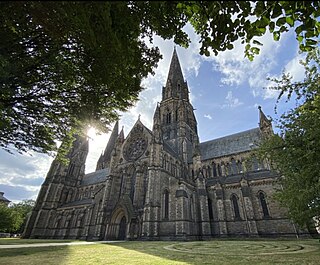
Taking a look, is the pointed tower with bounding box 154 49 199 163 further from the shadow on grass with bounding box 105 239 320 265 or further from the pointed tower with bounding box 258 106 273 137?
the shadow on grass with bounding box 105 239 320 265

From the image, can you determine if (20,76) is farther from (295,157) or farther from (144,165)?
(144,165)

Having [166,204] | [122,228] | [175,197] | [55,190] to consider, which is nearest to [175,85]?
[175,197]

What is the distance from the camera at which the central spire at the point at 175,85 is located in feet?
144

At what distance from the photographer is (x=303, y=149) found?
793 cm

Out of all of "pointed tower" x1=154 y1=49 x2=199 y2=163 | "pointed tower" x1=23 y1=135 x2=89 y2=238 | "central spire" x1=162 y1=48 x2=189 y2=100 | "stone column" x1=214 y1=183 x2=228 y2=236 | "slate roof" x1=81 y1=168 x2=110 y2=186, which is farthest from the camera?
"central spire" x1=162 y1=48 x2=189 y2=100

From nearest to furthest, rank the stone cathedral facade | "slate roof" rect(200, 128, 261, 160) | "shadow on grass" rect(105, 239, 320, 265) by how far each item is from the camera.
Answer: "shadow on grass" rect(105, 239, 320, 265), the stone cathedral facade, "slate roof" rect(200, 128, 261, 160)

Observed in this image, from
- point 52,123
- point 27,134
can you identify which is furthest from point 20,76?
point 27,134

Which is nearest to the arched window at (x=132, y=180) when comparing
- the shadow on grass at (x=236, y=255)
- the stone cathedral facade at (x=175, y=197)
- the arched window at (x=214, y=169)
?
the stone cathedral facade at (x=175, y=197)

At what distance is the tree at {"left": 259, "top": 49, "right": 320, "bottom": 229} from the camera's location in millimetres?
7312

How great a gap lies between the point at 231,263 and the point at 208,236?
19.1 m

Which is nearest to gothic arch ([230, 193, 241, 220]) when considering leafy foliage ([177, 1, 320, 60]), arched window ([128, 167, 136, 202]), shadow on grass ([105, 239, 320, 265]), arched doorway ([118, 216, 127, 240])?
shadow on grass ([105, 239, 320, 265])

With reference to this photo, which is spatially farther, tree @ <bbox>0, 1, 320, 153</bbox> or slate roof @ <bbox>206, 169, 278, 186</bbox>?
slate roof @ <bbox>206, 169, 278, 186</bbox>

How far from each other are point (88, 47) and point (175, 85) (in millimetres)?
41777

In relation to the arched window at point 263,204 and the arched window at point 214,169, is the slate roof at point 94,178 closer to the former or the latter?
the arched window at point 214,169
